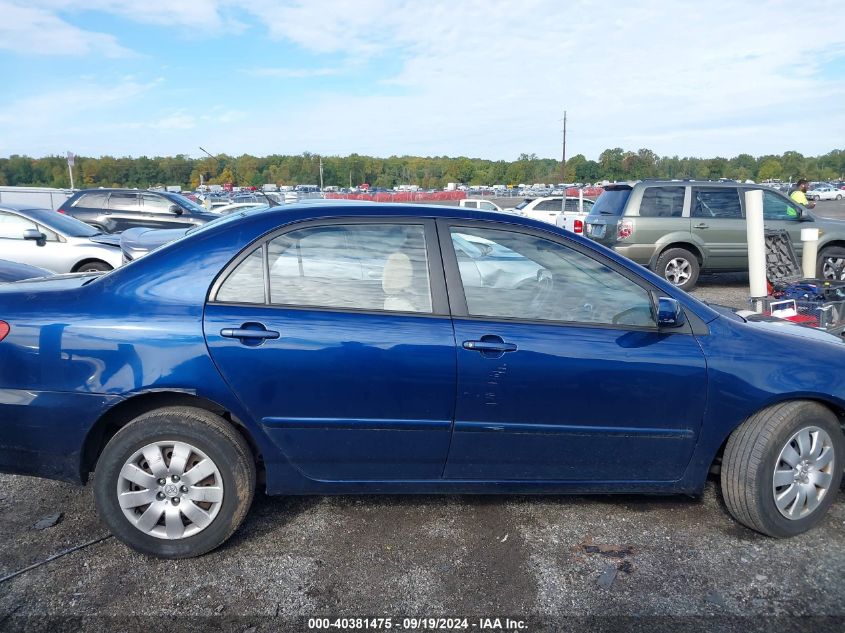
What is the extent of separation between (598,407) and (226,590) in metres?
1.81

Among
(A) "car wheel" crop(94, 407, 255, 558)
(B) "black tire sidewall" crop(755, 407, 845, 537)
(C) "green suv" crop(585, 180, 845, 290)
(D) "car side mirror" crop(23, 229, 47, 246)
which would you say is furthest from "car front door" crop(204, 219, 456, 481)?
(C) "green suv" crop(585, 180, 845, 290)

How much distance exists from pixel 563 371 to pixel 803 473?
53.1 inches

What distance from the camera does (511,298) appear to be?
10.3 feet

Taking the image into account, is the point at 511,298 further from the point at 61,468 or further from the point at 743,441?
the point at 61,468

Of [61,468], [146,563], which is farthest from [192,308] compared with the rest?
[146,563]

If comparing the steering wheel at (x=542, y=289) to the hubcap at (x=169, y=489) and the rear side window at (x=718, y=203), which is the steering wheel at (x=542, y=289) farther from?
the rear side window at (x=718, y=203)

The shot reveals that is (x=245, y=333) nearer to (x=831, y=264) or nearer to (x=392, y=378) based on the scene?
(x=392, y=378)

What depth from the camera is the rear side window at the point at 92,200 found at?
15.1m

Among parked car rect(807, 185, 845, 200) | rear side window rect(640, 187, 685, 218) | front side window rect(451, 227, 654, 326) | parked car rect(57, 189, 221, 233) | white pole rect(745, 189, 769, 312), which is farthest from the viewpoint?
parked car rect(807, 185, 845, 200)

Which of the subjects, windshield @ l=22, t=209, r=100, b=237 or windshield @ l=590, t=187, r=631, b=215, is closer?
windshield @ l=22, t=209, r=100, b=237

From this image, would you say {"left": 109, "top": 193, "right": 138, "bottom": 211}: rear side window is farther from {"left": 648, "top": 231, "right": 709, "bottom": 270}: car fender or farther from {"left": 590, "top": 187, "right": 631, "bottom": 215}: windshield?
{"left": 648, "top": 231, "right": 709, "bottom": 270}: car fender

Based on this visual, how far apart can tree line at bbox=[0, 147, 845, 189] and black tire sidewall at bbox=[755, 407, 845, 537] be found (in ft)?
135

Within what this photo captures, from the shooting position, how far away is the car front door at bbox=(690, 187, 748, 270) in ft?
34.3

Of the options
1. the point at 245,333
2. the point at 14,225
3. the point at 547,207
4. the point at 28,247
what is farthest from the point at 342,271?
the point at 547,207
